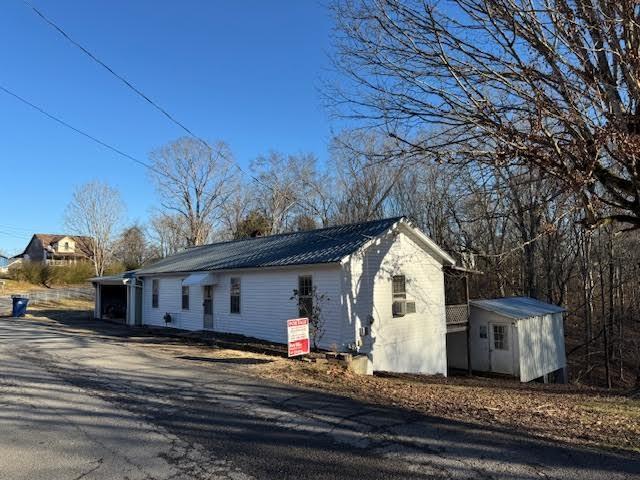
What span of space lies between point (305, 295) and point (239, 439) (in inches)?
433

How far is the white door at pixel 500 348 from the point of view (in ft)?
72.7

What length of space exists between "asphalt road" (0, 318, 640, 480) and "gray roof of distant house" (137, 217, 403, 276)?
7716mm

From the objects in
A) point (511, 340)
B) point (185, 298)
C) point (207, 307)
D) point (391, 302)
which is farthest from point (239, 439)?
point (511, 340)

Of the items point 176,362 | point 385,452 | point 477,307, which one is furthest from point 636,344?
point 385,452

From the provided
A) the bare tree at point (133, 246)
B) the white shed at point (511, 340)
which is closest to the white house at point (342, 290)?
the white shed at point (511, 340)

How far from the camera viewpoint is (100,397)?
8.07m

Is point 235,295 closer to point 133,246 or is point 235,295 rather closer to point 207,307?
point 207,307

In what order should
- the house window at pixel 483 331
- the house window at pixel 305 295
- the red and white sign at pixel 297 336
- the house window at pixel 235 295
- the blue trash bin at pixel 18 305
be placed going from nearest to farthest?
1. the red and white sign at pixel 297 336
2. the house window at pixel 305 295
3. the house window at pixel 235 295
4. the house window at pixel 483 331
5. the blue trash bin at pixel 18 305

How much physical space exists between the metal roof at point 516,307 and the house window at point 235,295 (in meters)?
10.6

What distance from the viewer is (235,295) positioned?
771 inches

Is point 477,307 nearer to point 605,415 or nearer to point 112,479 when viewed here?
point 605,415

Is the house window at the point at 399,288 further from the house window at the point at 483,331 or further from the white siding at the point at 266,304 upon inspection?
the house window at the point at 483,331

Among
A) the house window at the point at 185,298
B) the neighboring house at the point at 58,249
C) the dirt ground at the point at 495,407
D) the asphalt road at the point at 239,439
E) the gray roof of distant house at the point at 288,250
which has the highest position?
the neighboring house at the point at 58,249

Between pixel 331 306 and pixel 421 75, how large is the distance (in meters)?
8.77
